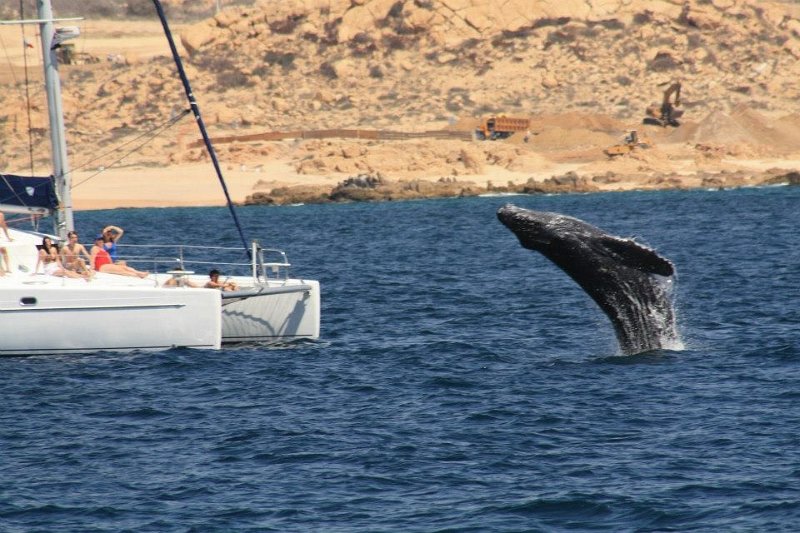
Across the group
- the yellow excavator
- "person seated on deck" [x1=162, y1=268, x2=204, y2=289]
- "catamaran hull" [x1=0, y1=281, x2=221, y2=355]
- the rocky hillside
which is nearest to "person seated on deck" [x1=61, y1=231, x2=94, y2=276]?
"catamaran hull" [x1=0, y1=281, x2=221, y2=355]

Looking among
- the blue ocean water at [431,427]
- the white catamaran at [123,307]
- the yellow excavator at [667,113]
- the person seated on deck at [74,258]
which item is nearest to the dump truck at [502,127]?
the yellow excavator at [667,113]

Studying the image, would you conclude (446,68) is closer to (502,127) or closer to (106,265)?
(502,127)

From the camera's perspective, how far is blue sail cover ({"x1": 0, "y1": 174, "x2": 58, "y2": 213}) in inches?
1233

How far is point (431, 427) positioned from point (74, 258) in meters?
10.3

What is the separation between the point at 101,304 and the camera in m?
28.0

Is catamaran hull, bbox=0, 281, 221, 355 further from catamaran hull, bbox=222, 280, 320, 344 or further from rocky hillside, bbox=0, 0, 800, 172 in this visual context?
rocky hillside, bbox=0, 0, 800, 172

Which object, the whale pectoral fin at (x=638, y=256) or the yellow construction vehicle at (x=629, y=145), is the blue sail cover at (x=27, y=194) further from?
the yellow construction vehicle at (x=629, y=145)

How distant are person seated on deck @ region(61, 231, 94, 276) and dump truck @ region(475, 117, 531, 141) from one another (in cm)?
8138

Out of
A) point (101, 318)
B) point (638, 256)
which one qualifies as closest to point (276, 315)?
point (101, 318)

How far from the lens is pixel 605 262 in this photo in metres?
24.1

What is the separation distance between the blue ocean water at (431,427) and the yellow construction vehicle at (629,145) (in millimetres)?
65631

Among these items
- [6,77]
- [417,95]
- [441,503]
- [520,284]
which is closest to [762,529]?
[441,503]

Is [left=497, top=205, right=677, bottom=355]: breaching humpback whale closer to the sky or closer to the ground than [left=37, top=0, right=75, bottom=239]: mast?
closer to the ground

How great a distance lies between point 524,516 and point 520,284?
1077 inches
